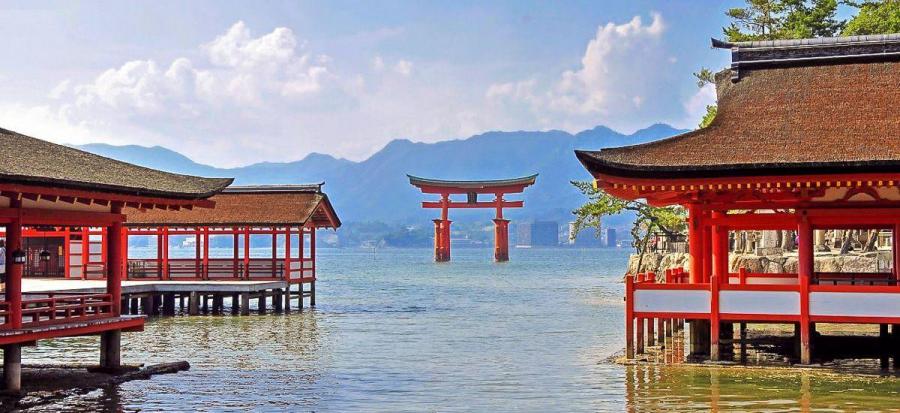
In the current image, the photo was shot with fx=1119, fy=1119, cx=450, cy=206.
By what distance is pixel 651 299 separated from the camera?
22891 millimetres

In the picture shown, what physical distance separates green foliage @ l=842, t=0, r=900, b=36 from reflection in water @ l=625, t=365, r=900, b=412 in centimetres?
3038

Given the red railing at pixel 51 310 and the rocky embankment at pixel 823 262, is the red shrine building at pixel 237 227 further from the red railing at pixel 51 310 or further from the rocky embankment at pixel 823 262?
the red railing at pixel 51 310

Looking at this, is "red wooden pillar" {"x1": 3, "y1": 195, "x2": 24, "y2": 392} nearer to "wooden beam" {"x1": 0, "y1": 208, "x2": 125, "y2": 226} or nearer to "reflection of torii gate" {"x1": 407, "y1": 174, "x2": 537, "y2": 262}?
"wooden beam" {"x1": 0, "y1": 208, "x2": 125, "y2": 226}

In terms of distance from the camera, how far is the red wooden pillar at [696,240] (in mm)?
23938

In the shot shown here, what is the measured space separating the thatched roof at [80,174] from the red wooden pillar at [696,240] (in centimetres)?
1020

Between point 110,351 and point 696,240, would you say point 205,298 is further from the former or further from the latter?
point 696,240

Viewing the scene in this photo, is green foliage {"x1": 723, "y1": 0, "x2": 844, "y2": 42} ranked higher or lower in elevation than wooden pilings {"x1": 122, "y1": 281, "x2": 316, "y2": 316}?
higher

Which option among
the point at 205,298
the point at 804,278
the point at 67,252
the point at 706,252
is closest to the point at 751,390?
the point at 804,278

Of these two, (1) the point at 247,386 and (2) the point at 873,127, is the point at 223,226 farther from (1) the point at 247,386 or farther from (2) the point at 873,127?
(2) the point at 873,127

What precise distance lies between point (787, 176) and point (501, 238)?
367ft

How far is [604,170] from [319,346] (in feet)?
40.0

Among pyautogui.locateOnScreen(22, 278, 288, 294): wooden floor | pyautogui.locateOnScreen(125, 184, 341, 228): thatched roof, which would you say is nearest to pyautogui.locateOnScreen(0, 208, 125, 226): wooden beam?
pyautogui.locateOnScreen(22, 278, 288, 294): wooden floor

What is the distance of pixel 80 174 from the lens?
20531 mm

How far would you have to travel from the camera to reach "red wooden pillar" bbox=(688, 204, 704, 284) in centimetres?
2394
